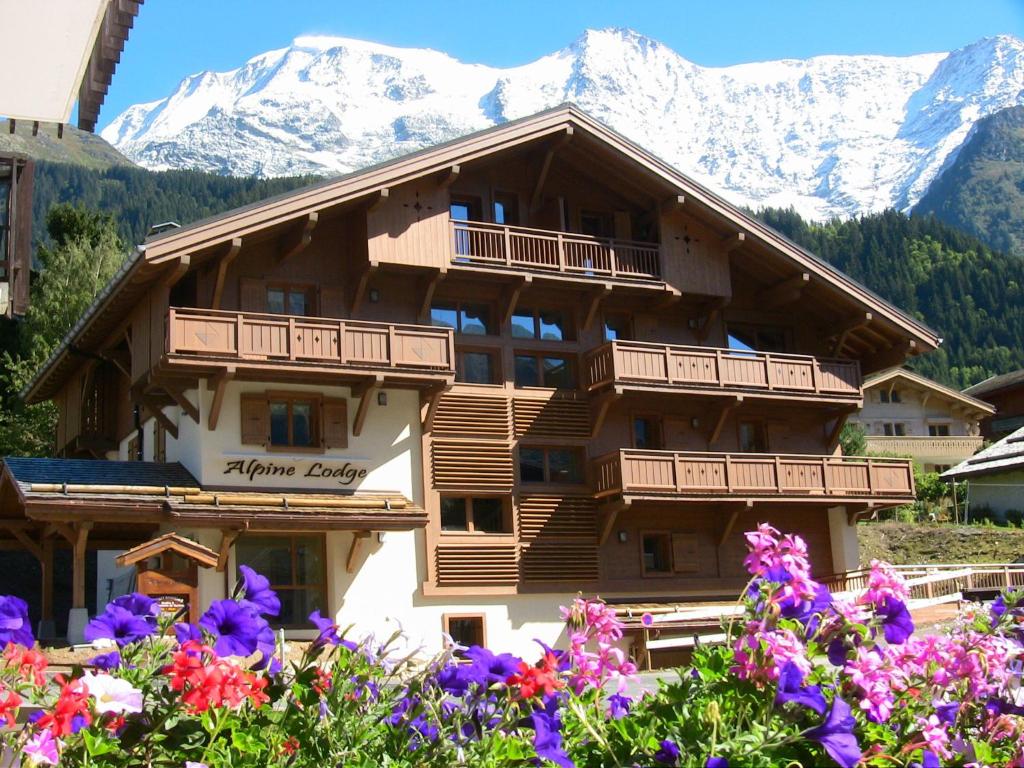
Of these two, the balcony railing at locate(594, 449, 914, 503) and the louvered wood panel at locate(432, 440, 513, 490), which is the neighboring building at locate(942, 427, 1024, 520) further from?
the louvered wood panel at locate(432, 440, 513, 490)

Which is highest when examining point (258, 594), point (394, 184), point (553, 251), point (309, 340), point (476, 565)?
point (394, 184)

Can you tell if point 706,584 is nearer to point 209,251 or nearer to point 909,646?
point 209,251

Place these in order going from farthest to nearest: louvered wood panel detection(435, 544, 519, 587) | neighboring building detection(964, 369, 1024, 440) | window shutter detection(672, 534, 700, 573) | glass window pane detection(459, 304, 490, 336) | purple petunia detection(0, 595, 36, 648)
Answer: neighboring building detection(964, 369, 1024, 440) → window shutter detection(672, 534, 700, 573) → glass window pane detection(459, 304, 490, 336) → louvered wood panel detection(435, 544, 519, 587) → purple petunia detection(0, 595, 36, 648)

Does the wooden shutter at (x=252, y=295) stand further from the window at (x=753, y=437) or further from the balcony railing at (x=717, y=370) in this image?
the window at (x=753, y=437)

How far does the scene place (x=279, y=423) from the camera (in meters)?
28.5

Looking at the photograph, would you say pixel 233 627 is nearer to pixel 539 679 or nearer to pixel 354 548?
pixel 539 679

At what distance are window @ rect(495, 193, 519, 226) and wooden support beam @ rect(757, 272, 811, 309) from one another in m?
6.70

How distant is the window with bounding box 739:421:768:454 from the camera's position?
33.9 m

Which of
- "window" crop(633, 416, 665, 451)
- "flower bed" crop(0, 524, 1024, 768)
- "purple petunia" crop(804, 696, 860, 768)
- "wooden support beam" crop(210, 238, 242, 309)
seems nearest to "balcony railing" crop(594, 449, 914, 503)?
"window" crop(633, 416, 665, 451)

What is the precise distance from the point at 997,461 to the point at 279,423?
105 feet

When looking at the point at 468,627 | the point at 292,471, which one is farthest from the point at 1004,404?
the point at 292,471

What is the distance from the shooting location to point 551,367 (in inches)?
1249

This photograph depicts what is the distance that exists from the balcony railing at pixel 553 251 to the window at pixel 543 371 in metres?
2.01

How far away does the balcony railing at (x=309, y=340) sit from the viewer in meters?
26.5
